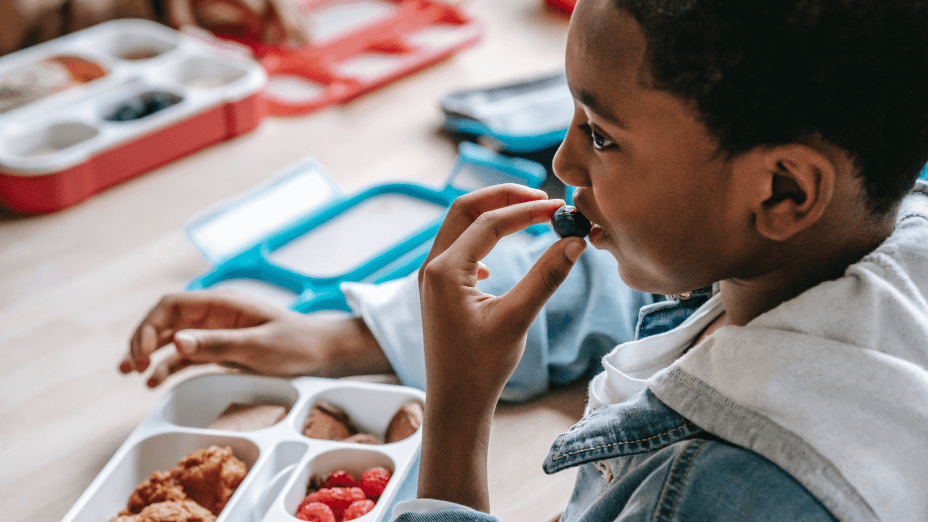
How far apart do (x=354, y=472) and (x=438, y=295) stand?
0.67 ft

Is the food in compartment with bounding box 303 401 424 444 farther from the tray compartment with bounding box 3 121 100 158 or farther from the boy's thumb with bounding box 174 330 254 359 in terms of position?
the tray compartment with bounding box 3 121 100 158

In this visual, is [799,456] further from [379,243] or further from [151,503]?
[379,243]

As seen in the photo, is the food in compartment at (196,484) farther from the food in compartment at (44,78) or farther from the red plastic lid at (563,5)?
the red plastic lid at (563,5)

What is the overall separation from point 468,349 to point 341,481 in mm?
187

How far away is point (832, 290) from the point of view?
0.39 meters

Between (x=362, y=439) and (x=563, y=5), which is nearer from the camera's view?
(x=362, y=439)

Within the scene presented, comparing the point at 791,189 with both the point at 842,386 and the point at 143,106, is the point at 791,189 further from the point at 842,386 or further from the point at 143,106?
the point at 143,106

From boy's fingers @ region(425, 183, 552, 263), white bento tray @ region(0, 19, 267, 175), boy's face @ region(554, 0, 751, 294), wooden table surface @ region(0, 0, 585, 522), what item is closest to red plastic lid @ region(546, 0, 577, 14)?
wooden table surface @ region(0, 0, 585, 522)

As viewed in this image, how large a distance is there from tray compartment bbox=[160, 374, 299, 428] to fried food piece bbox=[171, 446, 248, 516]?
0.08 m

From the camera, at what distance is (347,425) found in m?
0.67

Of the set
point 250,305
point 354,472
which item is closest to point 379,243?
point 250,305

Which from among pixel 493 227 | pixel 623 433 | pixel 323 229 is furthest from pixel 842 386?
pixel 323 229

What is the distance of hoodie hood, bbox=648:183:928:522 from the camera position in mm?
356

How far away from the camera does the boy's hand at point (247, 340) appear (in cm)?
69
